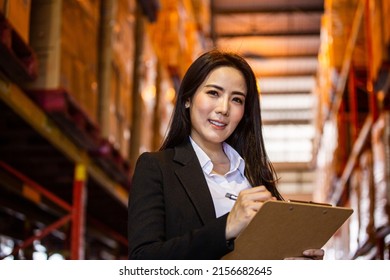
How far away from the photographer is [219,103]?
197 centimetres

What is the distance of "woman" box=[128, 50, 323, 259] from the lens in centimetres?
164

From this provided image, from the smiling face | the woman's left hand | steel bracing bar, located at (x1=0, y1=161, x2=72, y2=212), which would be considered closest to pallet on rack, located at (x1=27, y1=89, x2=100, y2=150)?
steel bracing bar, located at (x1=0, y1=161, x2=72, y2=212)

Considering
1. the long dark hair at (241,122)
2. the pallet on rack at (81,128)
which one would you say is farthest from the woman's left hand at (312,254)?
the pallet on rack at (81,128)

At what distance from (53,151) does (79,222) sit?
68cm

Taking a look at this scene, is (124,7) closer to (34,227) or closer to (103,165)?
(103,165)

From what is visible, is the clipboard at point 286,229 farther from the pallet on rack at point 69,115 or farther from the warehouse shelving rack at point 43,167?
the pallet on rack at point 69,115

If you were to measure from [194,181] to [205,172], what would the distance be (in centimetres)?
10

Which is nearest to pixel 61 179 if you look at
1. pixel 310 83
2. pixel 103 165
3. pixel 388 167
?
pixel 103 165

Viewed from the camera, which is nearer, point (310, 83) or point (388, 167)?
point (388, 167)

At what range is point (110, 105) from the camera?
21.1 ft

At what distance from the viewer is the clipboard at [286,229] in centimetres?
159

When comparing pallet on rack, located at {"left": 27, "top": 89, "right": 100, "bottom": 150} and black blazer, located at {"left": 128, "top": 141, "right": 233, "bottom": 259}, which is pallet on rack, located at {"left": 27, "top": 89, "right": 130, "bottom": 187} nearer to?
pallet on rack, located at {"left": 27, "top": 89, "right": 100, "bottom": 150}

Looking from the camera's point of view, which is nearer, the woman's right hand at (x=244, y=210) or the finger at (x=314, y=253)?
the woman's right hand at (x=244, y=210)
